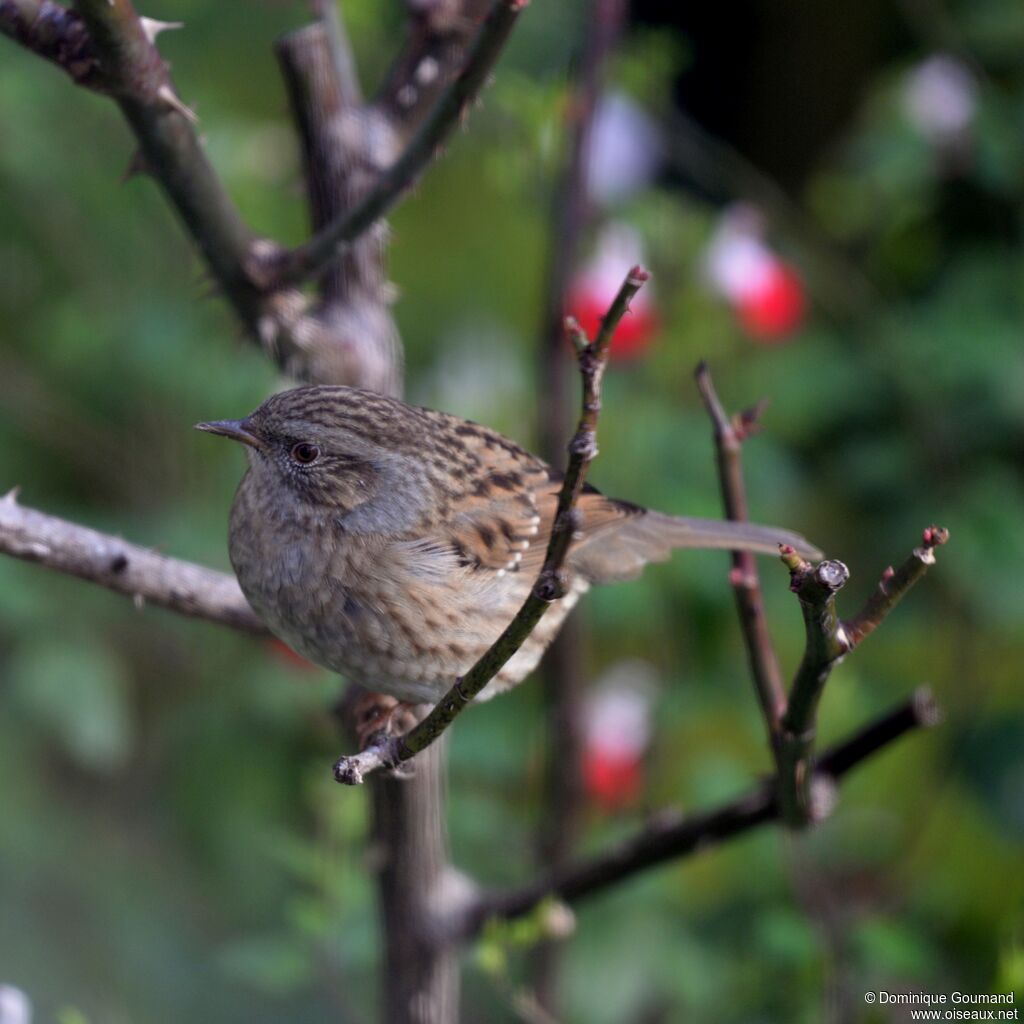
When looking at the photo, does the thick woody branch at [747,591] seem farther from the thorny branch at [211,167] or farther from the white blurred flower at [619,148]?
the white blurred flower at [619,148]

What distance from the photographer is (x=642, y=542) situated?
277 centimetres

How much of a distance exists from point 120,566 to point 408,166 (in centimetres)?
76

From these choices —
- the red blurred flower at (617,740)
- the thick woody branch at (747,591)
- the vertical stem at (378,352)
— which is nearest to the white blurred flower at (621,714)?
the red blurred flower at (617,740)

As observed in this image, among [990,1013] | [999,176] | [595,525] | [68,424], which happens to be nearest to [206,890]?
[68,424]

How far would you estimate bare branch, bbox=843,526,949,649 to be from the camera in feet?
5.00

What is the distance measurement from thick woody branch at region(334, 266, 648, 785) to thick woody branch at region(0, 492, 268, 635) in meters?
0.60

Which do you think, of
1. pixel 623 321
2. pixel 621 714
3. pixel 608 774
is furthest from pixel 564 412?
pixel 608 774

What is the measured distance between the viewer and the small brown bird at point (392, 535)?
2.25 meters

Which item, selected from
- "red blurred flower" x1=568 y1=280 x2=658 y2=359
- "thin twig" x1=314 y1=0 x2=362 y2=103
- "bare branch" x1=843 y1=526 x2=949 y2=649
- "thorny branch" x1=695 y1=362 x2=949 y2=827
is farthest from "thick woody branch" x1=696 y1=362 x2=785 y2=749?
"red blurred flower" x1=568 y1=280 x2=658 y2=359

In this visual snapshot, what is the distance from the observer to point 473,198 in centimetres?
521

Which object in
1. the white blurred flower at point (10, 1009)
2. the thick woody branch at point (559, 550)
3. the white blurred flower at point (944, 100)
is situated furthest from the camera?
the white blurred flower at point (944, 100)

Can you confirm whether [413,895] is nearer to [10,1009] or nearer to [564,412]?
[10,1009]

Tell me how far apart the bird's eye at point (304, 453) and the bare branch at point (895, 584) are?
3.44 ft

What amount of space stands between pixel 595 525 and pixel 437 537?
0.36 metres
